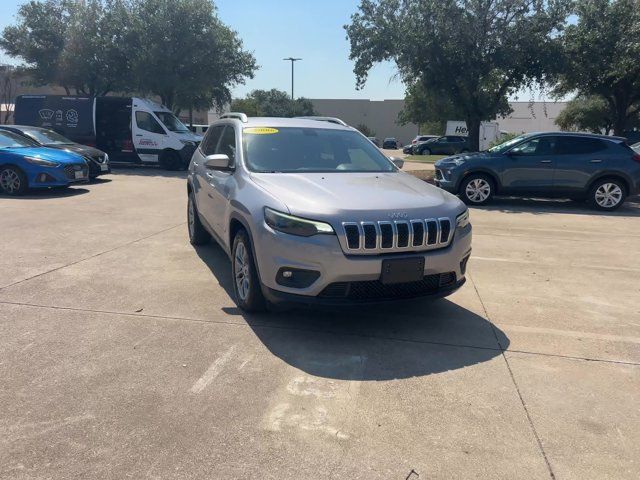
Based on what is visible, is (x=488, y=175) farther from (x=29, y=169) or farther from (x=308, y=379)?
(x=29, y=169)

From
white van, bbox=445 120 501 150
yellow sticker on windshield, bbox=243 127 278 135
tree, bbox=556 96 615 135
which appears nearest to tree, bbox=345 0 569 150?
yellow sticker on windshield, bbox=243 127 278 135

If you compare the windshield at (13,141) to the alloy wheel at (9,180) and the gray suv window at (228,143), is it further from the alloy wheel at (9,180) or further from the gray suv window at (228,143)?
the gray suv window at (228,143)

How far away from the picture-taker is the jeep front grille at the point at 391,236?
Result: 3.90 metres

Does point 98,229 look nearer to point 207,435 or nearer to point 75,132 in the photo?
point 207,435

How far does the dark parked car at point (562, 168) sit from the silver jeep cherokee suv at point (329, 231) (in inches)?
287

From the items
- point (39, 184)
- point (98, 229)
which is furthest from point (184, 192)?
point (98, 229)

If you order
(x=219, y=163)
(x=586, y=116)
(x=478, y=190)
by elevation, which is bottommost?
(x=478, y=190)

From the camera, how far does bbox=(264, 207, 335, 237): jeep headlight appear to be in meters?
3.91

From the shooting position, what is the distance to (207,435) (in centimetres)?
292

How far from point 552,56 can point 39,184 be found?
13.8 meters

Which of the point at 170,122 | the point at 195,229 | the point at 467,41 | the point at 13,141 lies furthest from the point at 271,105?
the point at 195,229

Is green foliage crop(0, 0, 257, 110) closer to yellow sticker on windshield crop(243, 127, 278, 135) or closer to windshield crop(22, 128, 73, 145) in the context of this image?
windshield crop(22, 128, 73, 145)

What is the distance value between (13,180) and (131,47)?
1157 centimetres

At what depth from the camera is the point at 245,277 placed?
4609 millimetres
